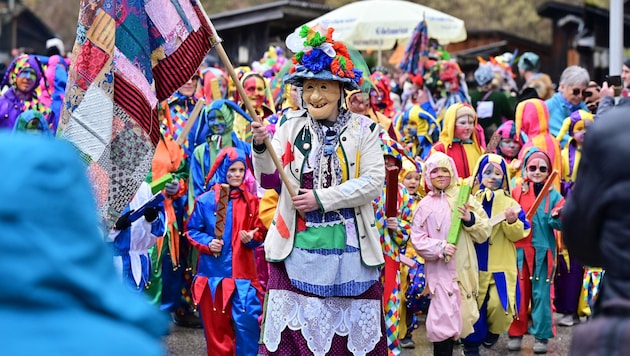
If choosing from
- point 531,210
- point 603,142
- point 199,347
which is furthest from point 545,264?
point 603,142

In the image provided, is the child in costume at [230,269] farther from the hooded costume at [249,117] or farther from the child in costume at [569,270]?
the child in costume at [569,270]

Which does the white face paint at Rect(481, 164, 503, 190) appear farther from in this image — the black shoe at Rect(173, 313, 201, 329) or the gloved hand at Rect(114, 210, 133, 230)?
the black shoe at Rect(173, 313, 201, 329)

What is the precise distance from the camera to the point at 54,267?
206 cm

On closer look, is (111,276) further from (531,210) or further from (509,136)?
(509,136)

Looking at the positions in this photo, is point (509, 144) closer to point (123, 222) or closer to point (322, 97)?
point (123, 222)

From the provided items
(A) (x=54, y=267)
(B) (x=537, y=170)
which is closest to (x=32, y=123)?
(B) (x=537, y=170)

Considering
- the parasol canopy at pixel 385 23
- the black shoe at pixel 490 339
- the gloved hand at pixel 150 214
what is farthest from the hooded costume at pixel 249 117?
the parasol canopy at pixel 385 23

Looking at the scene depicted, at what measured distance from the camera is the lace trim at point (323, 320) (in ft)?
21.5

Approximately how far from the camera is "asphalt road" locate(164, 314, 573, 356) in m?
9.27

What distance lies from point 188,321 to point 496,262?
3.16 meters

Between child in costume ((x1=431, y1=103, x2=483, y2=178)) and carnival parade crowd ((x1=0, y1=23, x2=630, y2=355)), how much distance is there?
19mm

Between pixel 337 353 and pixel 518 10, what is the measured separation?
3002 centimetres

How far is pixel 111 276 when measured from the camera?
2219mm

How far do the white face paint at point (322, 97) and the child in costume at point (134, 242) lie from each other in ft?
6.62
